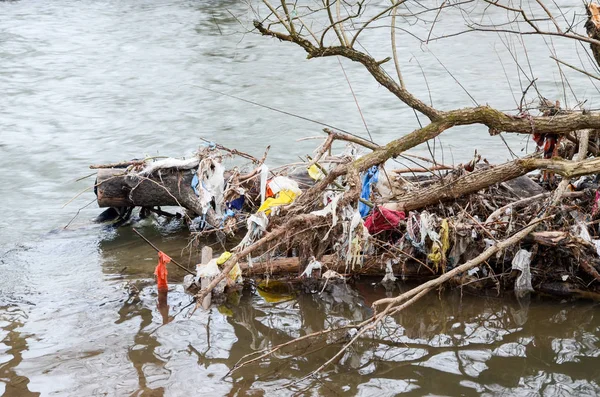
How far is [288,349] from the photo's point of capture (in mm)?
4258

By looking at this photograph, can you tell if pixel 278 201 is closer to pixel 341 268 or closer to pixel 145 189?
pixel 341 268

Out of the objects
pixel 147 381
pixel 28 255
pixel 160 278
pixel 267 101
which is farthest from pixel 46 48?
pixel 147 381

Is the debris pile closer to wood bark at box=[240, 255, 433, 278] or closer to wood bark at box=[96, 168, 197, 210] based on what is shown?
wood bark at box=[240, 255, 433, 278]

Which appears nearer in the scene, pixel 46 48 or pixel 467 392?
pixel 467 392

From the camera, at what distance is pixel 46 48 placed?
16.0 metres

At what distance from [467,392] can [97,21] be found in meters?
17.2

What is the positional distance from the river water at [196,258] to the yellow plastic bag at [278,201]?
0.63 metres

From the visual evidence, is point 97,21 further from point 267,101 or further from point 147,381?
point 147,381

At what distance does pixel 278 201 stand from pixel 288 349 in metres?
1.15

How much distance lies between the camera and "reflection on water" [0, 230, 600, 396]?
3883 millimetres

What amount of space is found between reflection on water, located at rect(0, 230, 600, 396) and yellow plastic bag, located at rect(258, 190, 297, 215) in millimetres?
620

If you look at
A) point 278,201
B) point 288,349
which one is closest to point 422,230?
point 278,201

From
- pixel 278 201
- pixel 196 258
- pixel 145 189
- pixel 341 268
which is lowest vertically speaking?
pixel 196 258

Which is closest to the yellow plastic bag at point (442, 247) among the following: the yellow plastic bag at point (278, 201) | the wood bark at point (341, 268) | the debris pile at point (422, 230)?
the debris pile at point (422, 230)
